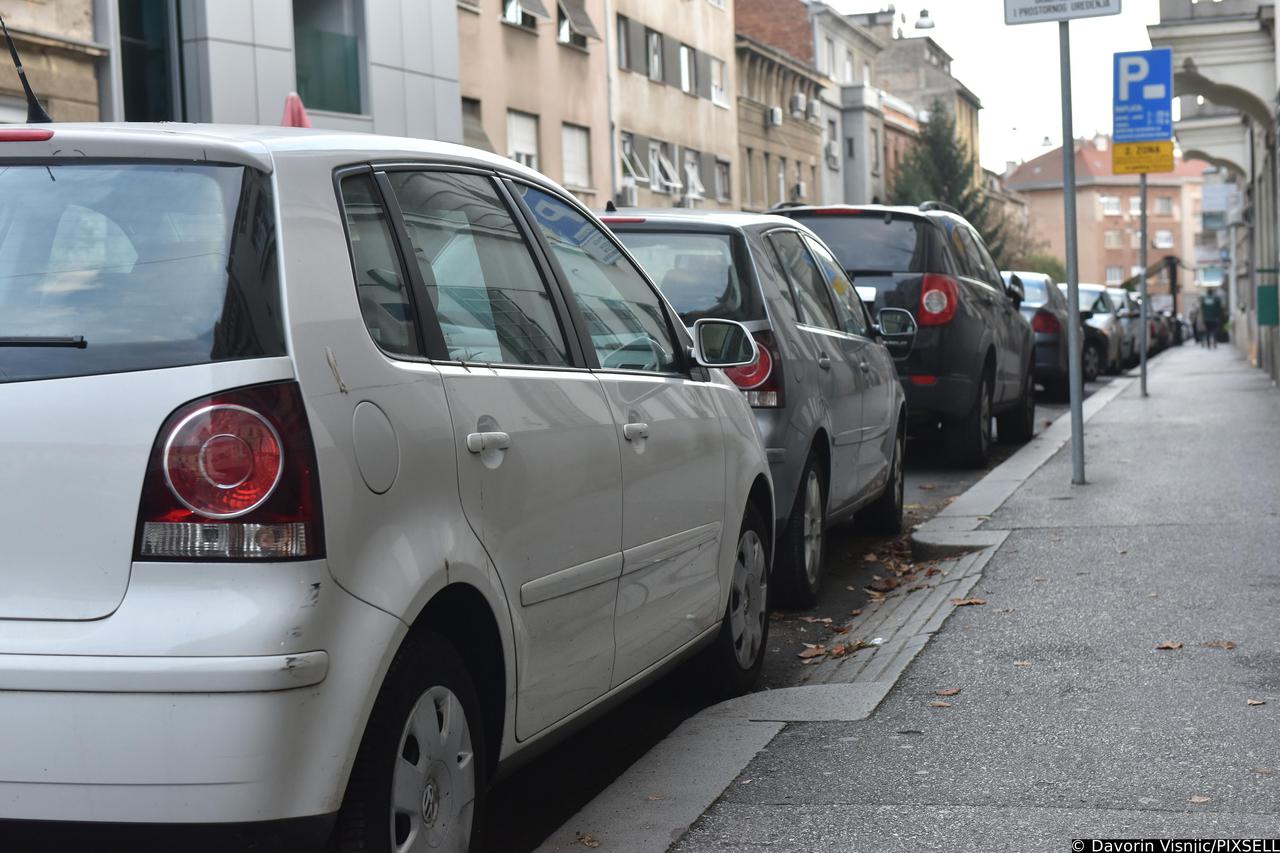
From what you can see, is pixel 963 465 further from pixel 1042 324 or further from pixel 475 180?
pixel 475 180

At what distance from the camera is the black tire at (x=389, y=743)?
3.13m

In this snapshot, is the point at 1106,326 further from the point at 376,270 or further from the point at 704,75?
the point at 376,270

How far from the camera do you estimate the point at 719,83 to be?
165 feet

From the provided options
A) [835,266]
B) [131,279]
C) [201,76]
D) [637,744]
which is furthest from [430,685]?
[201,76]

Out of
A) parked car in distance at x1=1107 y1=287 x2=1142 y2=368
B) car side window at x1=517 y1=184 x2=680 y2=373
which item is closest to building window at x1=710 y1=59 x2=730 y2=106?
parked car in distance at x1=1107 y1=287 x2=1142 y2=368

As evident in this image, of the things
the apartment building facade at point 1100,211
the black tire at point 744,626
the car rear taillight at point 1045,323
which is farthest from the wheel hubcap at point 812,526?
the apartment building facade at point 1100,211

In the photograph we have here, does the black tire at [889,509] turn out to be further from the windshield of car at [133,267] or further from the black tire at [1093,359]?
the black tire at [1093,359]

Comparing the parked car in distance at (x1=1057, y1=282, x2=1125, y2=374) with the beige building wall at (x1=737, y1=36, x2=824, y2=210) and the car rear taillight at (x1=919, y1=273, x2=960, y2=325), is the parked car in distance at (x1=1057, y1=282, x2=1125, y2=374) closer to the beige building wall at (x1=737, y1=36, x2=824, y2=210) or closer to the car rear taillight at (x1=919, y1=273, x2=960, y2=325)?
the car rear taillight at (x1=919, y1=273, x2=960, y2=325)

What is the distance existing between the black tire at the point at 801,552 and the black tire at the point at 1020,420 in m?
7.83

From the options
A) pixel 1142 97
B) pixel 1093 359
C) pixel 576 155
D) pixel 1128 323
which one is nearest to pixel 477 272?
pixel 1142 97

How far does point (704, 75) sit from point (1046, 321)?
96.1 feet

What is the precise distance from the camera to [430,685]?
11.0 ft

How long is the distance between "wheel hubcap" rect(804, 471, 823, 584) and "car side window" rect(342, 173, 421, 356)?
4101 millimetres

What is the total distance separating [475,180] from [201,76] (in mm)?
Result: 19201
